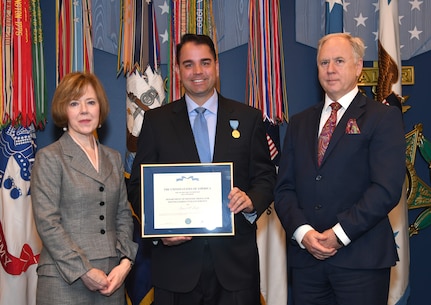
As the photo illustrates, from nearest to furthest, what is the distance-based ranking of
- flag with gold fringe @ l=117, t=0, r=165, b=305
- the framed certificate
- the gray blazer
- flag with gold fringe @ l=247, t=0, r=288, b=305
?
the gray blazer, the framed certificate, flag with gold fringe @ l=117, t=0, r=165, b=305, flag with gold fringe @ l=247, t=0, r=288, b=305

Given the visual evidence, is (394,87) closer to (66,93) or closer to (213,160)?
(213,160)

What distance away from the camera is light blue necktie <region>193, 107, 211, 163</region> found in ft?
9.12

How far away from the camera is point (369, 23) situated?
14.3 ft

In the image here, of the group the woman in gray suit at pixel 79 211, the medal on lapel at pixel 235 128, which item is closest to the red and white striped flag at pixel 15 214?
the woman in gray suit at pixel 79 211

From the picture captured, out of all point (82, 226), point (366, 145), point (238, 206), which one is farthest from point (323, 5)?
point (82, 226)

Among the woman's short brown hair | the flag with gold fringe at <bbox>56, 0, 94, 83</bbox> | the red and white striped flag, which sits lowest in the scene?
the red and white striped flag

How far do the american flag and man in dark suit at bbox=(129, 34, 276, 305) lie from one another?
170 cm

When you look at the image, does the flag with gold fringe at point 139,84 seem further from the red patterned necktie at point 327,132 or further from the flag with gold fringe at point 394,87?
the flag with gold fringe at point 394,87

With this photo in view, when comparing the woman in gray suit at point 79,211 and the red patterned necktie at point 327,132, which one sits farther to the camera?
the red patterned necktie at point 327,132

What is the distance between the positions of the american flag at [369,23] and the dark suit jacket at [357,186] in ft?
5.94

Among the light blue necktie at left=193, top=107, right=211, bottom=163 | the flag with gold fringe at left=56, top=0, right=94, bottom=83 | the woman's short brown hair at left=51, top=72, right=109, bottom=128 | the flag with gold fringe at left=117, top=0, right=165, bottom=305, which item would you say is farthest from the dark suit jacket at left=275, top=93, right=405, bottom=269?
the flag with gold fringe at left=56, top=0, right=94, bottom=83

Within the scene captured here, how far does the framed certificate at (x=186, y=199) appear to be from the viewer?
261cm

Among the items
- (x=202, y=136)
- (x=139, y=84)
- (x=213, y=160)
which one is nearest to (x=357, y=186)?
(x=213, y=160)

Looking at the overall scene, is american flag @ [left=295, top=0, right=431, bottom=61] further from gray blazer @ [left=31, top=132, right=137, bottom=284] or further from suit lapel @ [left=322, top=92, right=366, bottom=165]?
gray blazer @ [left=31, top=132, right=137, bottom=284]
